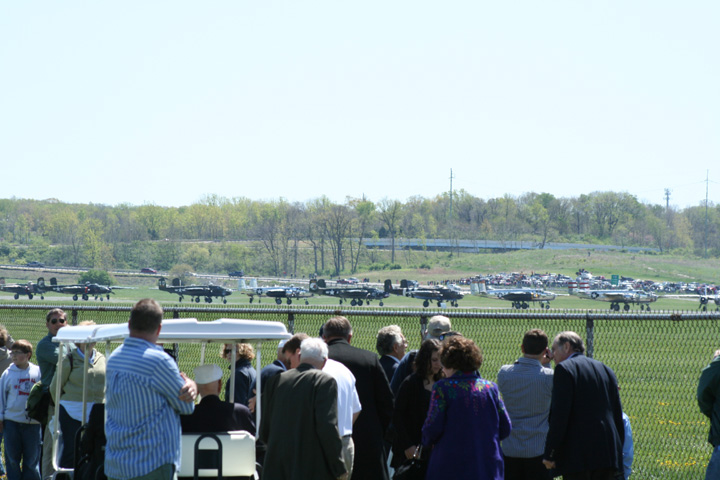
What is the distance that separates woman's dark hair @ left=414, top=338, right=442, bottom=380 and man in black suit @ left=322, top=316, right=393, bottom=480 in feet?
1.03

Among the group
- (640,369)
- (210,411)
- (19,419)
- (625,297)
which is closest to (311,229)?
(625,297)

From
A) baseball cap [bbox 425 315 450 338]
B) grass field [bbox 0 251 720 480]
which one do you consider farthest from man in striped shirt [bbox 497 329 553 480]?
grass field [bbox 0 251 720 480]

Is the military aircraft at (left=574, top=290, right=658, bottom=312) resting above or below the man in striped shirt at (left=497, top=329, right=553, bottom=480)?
below

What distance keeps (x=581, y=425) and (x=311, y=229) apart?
423 ft

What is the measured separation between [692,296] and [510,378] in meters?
89.5

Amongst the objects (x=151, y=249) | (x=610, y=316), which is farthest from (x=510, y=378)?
(x=151, y=249)

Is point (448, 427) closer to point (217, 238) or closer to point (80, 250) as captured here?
point (80, 250)

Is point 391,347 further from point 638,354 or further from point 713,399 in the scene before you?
point 638,354

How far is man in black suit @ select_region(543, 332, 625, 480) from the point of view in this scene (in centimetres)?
614

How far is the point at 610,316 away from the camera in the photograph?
867 centimetres

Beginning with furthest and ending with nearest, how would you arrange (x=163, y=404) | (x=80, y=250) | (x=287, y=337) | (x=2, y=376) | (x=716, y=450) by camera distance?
(x=80, y=250)
(x=2, y=376)
(x=716, y=450)
(x=287, y=337)
(x=163, y=404)

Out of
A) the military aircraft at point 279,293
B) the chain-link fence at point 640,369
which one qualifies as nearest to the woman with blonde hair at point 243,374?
the chain-link fence at point 640,369

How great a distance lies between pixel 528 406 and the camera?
667cm

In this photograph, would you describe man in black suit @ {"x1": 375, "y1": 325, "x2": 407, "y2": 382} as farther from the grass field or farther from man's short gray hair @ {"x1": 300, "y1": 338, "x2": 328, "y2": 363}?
the grass field
